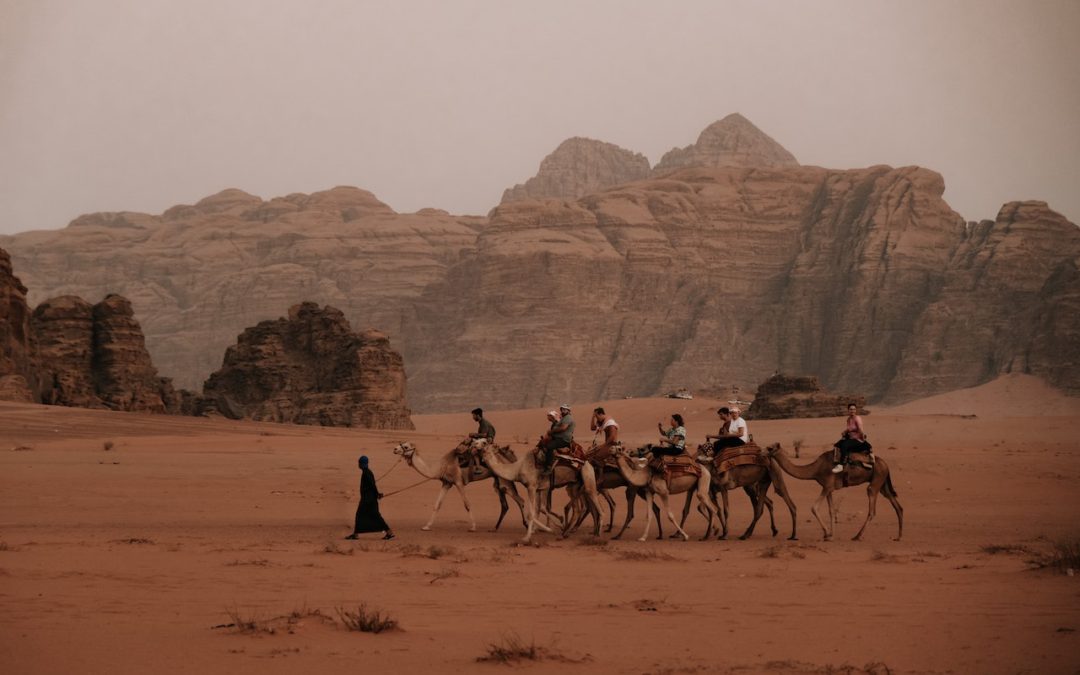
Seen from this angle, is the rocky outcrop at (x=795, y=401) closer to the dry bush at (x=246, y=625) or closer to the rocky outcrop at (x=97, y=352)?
the rocky outcrop at (x=97, y=352)

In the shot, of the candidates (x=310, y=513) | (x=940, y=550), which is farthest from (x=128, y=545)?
(x=940, y=550)

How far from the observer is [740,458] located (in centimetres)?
1838

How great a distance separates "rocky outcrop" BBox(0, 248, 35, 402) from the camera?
39594 mm

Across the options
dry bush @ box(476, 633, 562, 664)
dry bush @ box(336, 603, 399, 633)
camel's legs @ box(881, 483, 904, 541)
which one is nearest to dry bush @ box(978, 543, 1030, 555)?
camel's legs @ box(881, 483, 904, 541)

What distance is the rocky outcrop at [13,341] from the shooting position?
39594 millimetres

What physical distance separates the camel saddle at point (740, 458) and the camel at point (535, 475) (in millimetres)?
1895

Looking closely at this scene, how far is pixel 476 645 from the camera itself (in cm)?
1024

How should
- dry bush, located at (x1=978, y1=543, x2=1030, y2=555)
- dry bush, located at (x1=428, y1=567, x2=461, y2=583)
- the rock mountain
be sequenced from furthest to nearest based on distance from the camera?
the rock mountain < dry bush, located at (x1=978, y1=543, x2=1030, y2=555) < dry bush, located at (x1=428, y1=567, x2=461, y2=583)

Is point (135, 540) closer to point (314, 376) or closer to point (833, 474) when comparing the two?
point (833, 474)

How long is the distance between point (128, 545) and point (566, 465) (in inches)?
238

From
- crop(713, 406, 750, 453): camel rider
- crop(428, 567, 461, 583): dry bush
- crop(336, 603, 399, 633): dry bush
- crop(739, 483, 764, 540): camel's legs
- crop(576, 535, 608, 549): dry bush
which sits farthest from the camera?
crop(713, 406, 750, 453): camel rider

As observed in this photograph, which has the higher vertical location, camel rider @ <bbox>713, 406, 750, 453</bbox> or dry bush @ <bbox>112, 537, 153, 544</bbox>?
camel rider @ <bbox>713, 406, 750, 453</bbox>

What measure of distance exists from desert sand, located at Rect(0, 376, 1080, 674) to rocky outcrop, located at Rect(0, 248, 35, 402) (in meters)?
13.2

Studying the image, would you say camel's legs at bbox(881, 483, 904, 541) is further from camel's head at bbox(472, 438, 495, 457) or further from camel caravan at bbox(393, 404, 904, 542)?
camel's head at bbox(472, 438, 495, 457)
